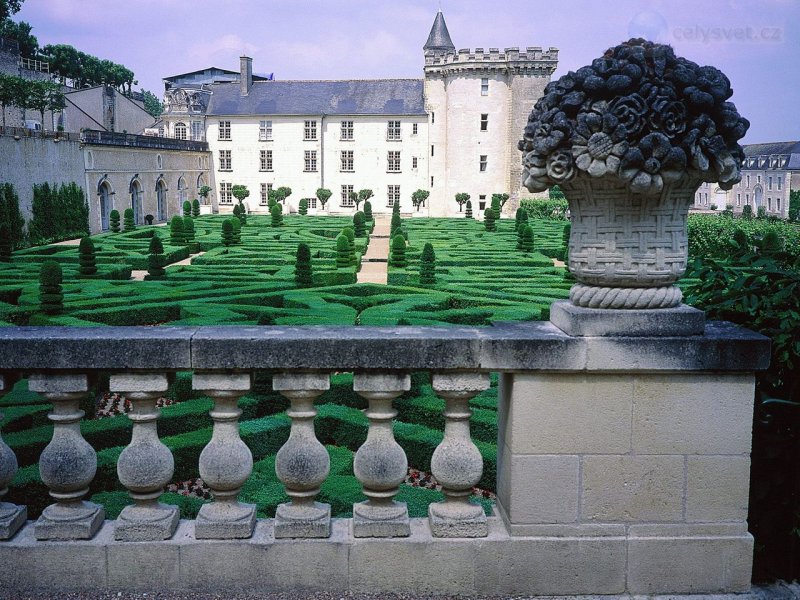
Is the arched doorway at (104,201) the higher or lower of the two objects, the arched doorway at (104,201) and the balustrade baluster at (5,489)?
the higher

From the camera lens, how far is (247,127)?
1992 inches

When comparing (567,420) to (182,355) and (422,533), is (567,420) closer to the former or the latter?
(422,533)

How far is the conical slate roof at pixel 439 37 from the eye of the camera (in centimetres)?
4981

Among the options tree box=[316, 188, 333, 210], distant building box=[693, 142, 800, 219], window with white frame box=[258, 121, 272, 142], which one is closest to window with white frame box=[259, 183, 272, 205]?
window with white frame box=[258, 121, 272, 142]

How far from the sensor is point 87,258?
54.5 feet

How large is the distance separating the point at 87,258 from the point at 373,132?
34.9m

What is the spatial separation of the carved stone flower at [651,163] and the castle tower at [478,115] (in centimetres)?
4486

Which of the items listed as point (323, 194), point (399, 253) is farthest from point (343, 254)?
point (323, 194)

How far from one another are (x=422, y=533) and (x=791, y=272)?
73.0 inches

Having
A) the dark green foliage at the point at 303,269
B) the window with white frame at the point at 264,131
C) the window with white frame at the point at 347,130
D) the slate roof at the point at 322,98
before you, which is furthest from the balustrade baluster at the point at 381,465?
the window with white frame at the point at 264,131

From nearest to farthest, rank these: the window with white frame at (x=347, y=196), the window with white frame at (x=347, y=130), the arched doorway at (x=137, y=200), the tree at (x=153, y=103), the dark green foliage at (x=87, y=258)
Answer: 1. the dark green foliage at (x=87, y=258)
2. the arched doorway at (x=137, y=200)
3. the window with white frame at (x=347, y=130)
4. the window with white frame at (x=347, y=196)
5. the tree at (x=153, y=103)

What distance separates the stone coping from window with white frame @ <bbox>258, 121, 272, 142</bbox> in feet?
162

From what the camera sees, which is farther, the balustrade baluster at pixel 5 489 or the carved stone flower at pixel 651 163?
the balustrade baluster at pixel 5 489

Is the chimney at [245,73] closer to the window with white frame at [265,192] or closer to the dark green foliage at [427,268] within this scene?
the window with white frame at [265,192]
